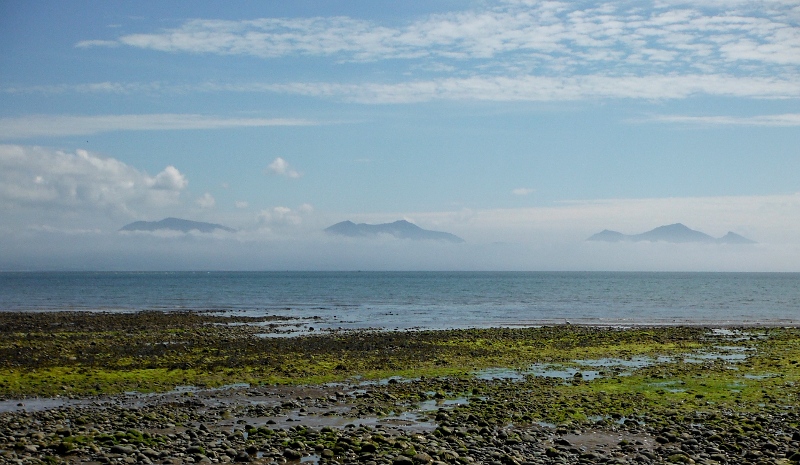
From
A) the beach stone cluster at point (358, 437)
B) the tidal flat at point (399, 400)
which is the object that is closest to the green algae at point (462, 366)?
the tidal flat at point (399, 400)

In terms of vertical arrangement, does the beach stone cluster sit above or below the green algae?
above

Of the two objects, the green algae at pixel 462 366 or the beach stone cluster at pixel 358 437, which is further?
the green algae at pixel 462 366

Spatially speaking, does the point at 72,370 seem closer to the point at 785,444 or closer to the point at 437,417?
the point at 437,417

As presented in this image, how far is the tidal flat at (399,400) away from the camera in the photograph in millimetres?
16531

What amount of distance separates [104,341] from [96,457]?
30.3 m

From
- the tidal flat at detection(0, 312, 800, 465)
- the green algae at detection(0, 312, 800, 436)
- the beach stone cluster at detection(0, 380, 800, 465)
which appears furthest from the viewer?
the green algae at detection(0, 312, 800, 436)

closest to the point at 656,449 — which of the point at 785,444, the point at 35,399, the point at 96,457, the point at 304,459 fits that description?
the point at 785,444

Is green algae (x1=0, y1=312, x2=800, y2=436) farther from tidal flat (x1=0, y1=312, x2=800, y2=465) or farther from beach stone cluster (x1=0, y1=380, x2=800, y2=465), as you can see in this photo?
beach stone cluster (x1=0, y1=380, x2=800, y2=465)

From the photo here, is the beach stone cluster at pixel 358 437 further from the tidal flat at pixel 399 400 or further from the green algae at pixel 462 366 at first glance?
the green algae at pixel 462 366

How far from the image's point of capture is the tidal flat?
54.2ft

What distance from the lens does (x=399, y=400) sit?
23.7 meters

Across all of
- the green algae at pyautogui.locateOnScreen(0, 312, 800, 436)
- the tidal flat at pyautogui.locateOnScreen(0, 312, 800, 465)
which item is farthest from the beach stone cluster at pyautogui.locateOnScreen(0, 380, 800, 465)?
the green algae at pyautogui.locateOnScreen(0, 312, 800, 436)

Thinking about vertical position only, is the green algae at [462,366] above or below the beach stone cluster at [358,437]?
below

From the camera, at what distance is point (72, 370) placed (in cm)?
3019
